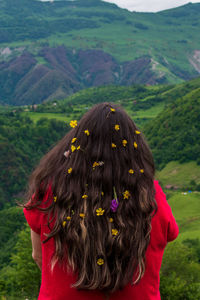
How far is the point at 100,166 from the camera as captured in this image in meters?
3.62

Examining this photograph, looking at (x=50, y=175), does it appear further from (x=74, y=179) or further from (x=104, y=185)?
(x=104, y=185)

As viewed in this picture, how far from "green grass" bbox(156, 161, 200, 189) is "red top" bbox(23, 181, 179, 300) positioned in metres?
76.2

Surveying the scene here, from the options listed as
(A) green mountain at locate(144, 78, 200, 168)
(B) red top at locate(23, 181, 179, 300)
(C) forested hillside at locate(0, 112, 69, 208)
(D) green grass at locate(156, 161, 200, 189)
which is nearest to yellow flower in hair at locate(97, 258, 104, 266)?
(B) red top at locate(23, 181, 179, 300)

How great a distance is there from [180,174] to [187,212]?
2555 centimetres

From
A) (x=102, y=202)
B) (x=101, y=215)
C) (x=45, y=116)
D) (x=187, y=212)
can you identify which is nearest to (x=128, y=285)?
(x=101, y=215)

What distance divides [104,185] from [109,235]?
45 cm

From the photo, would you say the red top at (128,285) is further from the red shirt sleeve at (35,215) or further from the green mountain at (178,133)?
the green mountain at (178,133)

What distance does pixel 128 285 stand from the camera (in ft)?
11.8

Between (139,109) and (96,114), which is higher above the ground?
(96,114)

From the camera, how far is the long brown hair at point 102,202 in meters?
3.48

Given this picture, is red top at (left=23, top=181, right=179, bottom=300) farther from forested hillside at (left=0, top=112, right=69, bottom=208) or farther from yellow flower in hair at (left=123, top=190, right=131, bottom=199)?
forested hillside at (left=0, top=112, right=69, bottom=208)

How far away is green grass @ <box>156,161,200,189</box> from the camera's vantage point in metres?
81.7

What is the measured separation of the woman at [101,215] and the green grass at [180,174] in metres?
76.3

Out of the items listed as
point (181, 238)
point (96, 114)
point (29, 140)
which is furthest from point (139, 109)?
point (96, 114)
